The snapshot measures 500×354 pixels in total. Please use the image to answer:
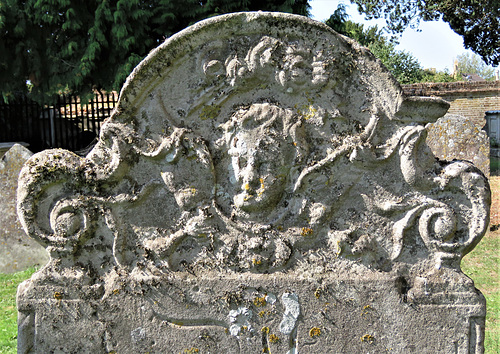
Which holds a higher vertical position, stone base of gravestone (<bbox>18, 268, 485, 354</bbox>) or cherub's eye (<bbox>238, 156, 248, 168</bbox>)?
cherub's eye (<bbox>238, 156, 248, 168</bbox>)

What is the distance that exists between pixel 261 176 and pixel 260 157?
0.36ft

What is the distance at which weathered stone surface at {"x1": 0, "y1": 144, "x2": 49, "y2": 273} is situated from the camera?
5.80m

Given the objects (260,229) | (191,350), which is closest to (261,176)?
(260,229)

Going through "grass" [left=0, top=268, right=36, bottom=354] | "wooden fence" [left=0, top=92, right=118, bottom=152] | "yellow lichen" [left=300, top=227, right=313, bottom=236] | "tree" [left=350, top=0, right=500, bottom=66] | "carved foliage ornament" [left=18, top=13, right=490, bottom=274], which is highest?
"tree" [left=350, top=0, right=500, bottom=66]

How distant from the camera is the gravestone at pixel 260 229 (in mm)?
2709

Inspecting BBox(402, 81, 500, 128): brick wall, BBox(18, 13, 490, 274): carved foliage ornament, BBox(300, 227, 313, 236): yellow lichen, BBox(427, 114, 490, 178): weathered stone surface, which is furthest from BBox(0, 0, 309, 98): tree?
BBox(402, 81, 500, 128): brick wall

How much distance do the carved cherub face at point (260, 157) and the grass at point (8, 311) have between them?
2.80 m

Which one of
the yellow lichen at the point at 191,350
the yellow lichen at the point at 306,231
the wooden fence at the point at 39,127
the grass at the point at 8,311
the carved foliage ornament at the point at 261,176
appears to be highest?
the wooden fence at the point at 39,127

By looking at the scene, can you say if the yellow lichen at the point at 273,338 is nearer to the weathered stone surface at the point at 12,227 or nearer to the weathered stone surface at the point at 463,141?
the weathered stone surface at the point at 12,227

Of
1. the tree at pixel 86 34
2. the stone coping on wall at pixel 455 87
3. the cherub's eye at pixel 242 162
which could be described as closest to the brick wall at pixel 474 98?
the stone coping on wall at pixel 455 87

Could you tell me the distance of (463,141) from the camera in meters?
6.66

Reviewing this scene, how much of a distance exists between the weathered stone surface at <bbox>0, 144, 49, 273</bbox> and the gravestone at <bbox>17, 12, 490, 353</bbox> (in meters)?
3.53

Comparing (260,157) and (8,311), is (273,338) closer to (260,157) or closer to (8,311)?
(260,157)

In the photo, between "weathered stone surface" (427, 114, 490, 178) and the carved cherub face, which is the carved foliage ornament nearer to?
the carved cherub face
